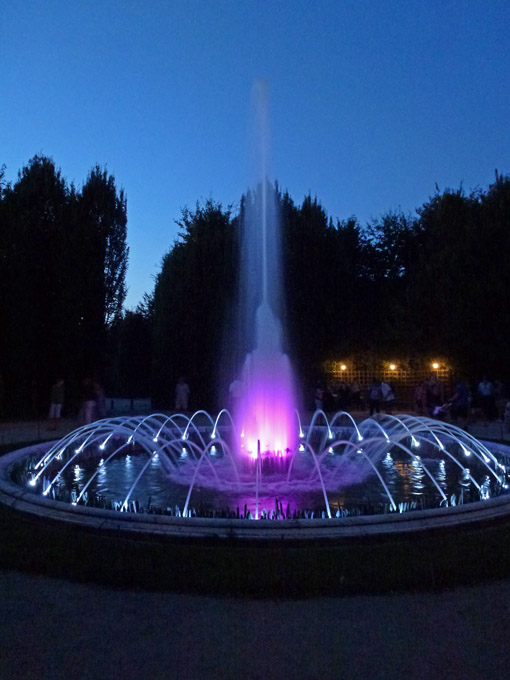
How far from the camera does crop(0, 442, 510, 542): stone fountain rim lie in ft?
20.2

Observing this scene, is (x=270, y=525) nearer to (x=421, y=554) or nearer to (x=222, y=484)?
(x=421, y=554)

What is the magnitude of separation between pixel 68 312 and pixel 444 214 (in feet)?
52.5

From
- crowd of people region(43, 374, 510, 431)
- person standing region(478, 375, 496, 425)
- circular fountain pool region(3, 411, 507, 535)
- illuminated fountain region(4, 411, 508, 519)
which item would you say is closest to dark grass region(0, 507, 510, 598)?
circular fountain pool region(3, 411, 507, 535)

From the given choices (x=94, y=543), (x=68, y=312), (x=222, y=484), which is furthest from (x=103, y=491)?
(x=68, y=312)

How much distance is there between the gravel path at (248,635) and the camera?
3725 mm

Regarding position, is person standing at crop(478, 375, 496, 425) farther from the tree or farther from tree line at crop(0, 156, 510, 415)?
the tree

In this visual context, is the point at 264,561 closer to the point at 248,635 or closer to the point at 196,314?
the point at 248,635

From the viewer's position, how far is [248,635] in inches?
166

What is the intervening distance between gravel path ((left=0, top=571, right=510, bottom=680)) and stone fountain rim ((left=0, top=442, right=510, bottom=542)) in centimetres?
122

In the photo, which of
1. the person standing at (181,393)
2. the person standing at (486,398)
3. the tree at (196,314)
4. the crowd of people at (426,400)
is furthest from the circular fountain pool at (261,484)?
the tree at (196,314)

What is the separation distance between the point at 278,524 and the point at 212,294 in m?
21.4

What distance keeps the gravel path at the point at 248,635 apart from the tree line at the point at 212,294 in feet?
63.3

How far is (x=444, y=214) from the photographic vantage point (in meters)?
26.7

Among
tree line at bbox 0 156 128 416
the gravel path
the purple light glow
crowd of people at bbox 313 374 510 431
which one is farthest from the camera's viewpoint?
tree line at bbox 0 156 128 416
